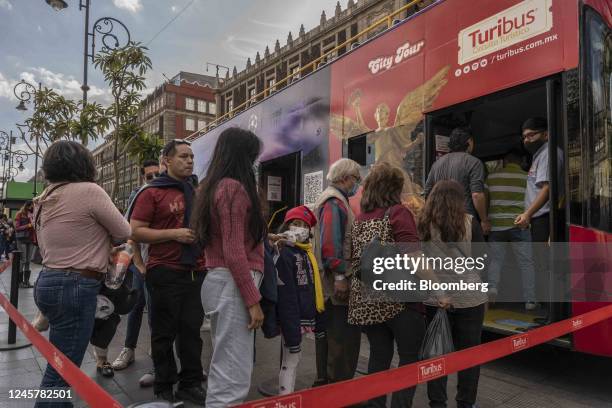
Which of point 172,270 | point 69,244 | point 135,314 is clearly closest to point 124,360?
point 135,314

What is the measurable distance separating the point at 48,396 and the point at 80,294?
54 centimetres

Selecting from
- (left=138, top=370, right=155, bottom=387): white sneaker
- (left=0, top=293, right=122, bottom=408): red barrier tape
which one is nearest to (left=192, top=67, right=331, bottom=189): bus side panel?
(left=138, top=370, right=155, bottom=387): white sneaker

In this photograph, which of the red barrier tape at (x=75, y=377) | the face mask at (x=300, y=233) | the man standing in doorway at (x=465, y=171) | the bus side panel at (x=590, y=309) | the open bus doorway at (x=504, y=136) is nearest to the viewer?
the red barrier tape at (x=75, y=377)

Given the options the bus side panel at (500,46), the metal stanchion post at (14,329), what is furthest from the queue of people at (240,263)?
the metal stanchion post at (14,329)

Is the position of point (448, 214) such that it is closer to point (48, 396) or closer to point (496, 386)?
point (496, 386)

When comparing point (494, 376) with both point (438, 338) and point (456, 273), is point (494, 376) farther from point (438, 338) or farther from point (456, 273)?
point (456, 273)

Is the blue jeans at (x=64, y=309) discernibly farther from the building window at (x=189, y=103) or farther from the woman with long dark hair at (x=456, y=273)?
the building window at (x=189, y=103)

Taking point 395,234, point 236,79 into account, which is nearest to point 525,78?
point 395,234

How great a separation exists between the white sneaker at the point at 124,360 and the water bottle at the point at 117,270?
1.57 meters

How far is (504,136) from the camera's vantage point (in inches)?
264

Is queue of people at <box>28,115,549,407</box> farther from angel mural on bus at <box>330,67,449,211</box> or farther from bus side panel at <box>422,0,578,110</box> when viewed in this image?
angel mural on bus at <box>330,67,449,211</box>

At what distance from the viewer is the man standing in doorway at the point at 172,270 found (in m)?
3.14

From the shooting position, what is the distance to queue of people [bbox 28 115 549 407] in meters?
2.22

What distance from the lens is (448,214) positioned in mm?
2924
